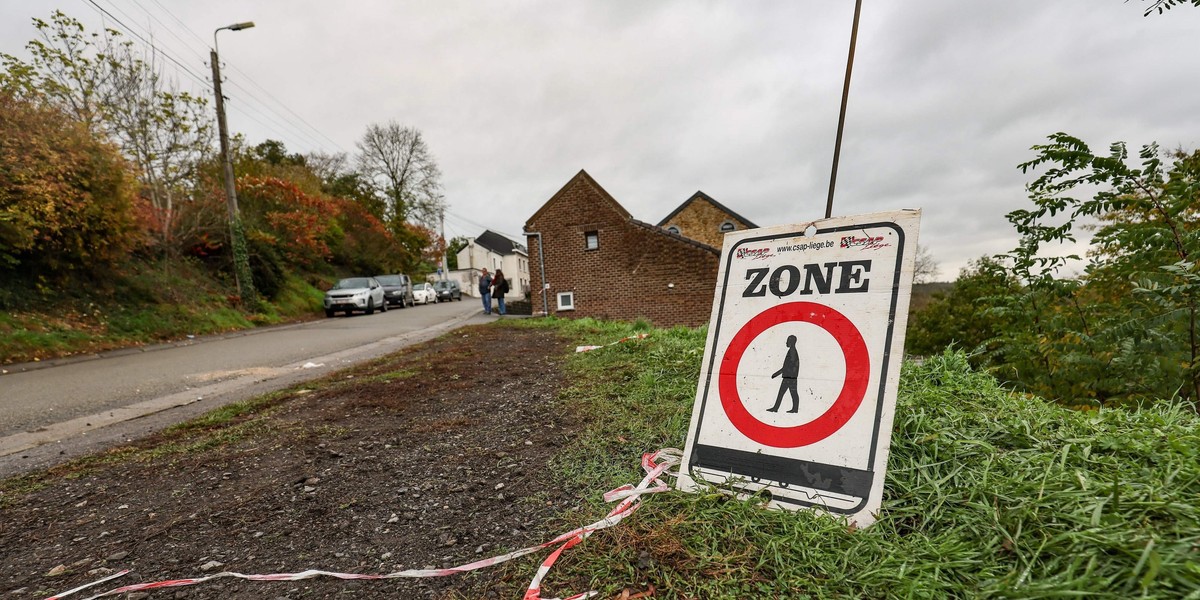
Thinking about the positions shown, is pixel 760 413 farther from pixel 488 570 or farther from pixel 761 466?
pixel 488 570

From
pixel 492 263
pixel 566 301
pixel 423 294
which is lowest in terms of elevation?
pixel 566 301

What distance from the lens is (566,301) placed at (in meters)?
16.0

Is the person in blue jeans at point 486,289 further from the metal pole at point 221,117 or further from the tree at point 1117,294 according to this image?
the tree at point 1117,294

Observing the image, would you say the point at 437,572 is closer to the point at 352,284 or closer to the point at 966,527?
the point at 966,527

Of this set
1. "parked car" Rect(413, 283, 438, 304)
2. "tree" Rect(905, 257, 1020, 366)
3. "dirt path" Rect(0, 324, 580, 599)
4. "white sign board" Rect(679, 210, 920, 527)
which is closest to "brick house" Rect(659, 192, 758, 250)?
"tree" Rect(905, 257, 1020, 366)

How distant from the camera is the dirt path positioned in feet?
5.78

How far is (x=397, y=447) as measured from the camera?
301 cm

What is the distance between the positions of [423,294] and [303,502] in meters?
31.5

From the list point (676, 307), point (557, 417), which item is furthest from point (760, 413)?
point (676, 307)

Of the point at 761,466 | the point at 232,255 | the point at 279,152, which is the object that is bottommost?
the point at 761,466

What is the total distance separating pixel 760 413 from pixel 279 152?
141 ft

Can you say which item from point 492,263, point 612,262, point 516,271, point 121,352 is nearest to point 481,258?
point 492,263

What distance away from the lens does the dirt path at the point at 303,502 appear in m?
1.76

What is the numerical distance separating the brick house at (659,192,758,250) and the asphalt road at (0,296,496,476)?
76.2 feet
